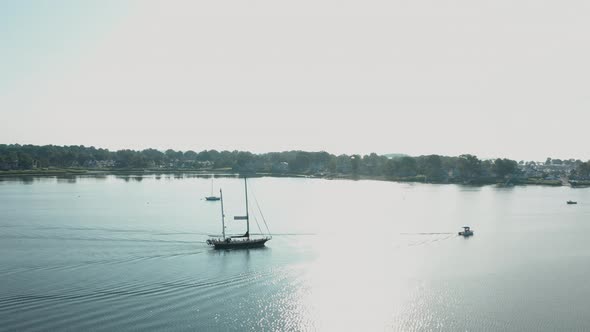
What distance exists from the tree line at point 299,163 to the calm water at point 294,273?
207 ft

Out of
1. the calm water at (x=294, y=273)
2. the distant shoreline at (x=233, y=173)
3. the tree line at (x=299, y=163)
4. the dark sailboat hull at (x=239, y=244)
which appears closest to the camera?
the calm water at (x=294, y=273)

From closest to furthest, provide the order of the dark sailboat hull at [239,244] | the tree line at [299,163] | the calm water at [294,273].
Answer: the calm water at [294,273], the dark sailboat hull at [239,244], the tree line at [299,163]

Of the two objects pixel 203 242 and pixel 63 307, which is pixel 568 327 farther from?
pixel 203 242

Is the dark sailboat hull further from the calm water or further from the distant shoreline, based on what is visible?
the distant shoreline

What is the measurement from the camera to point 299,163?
140 meters

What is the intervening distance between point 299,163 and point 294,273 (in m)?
113

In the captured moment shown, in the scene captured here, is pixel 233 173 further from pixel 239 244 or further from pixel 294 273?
pixel 294 273

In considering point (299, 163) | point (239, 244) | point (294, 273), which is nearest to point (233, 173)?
point (299, 163)

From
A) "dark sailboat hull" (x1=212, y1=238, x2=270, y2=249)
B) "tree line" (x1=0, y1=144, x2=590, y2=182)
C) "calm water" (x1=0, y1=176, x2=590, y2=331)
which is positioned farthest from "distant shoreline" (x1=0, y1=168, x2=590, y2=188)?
"dark sailboat hull" (x1=212, y1=238, x2=270, y2=249)

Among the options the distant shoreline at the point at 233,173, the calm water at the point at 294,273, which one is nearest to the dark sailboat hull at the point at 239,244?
the calm water at the point at 294,273

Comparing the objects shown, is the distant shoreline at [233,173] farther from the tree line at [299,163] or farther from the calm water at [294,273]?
the calm water at [294,273]

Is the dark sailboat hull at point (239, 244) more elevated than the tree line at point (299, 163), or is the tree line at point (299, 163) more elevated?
the tree line at point (299, 163)

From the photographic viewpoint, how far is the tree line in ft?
369

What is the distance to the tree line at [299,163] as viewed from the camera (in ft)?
369
